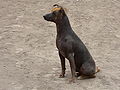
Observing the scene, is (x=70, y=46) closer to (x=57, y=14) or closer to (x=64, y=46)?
(x=64, y=46)

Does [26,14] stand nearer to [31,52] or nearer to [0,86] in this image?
[31,52]

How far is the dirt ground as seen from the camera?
555 cm

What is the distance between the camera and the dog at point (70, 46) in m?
5.33

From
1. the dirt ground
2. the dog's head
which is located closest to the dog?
the dog's head

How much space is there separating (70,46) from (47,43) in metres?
2.42

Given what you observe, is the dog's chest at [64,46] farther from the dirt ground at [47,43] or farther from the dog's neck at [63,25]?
the dirt ground at [47,43]

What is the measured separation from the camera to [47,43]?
773cm

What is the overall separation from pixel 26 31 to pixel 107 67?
2832 millimetres

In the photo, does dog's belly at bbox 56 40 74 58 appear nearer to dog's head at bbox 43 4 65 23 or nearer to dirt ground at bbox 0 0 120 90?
dog's head at bbox 43 4 65 23

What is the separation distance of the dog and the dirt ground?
0.23m

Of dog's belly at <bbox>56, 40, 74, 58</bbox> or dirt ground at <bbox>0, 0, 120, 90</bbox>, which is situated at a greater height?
dog's belly at <bbox>56, 40, 74, 58</bbox>

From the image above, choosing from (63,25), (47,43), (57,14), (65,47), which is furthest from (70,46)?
(47,43)

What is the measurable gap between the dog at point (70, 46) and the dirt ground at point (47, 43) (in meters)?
0.23

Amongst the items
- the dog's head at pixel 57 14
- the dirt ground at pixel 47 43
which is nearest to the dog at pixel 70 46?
the dog's head at pixel 57 14
